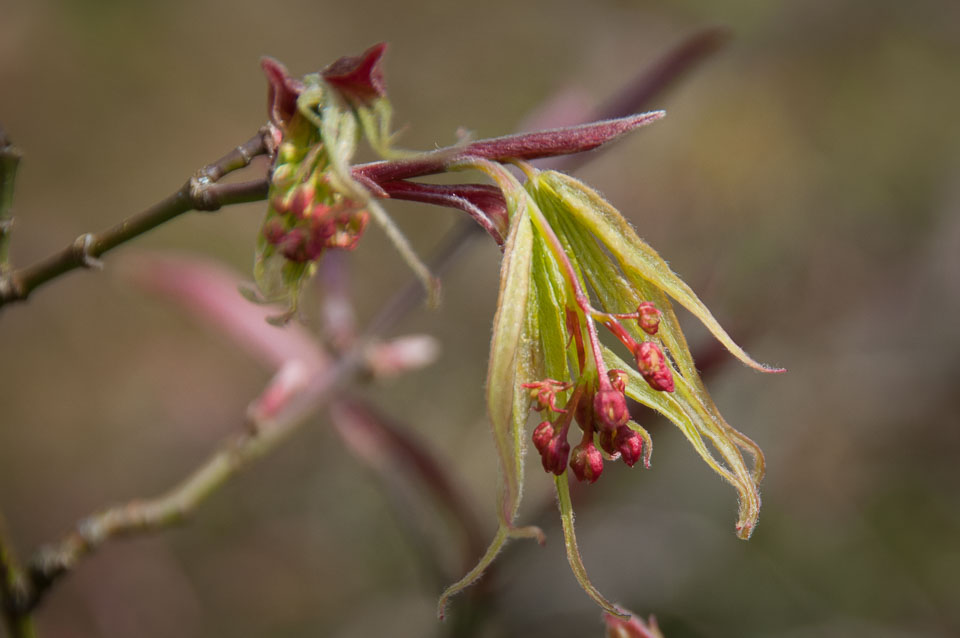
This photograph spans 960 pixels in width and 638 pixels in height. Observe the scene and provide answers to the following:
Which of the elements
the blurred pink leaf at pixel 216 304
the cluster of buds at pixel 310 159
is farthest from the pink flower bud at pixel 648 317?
the blurred pink leaf at pixel 216 304

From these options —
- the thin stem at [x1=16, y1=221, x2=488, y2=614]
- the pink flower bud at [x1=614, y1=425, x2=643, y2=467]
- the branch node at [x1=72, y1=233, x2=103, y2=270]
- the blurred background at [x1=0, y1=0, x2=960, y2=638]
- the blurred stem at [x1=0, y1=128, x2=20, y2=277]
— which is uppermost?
the blurred stem at [x1=0, y1=128, x2=20, y2=277]

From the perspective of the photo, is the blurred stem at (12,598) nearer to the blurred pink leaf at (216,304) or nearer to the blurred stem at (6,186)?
the blurred stem at (6,186)

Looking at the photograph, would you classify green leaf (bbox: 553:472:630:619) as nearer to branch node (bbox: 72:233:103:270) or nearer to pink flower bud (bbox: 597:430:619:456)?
pink flower bud (bbox: 597:430:619:456)

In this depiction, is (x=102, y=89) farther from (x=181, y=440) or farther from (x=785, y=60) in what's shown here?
(x=785, y=60)

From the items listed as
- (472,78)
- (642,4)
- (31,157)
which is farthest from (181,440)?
(642,4)

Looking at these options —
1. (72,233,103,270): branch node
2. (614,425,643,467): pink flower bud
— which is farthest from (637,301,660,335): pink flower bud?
(72,233,103,270): branch node
